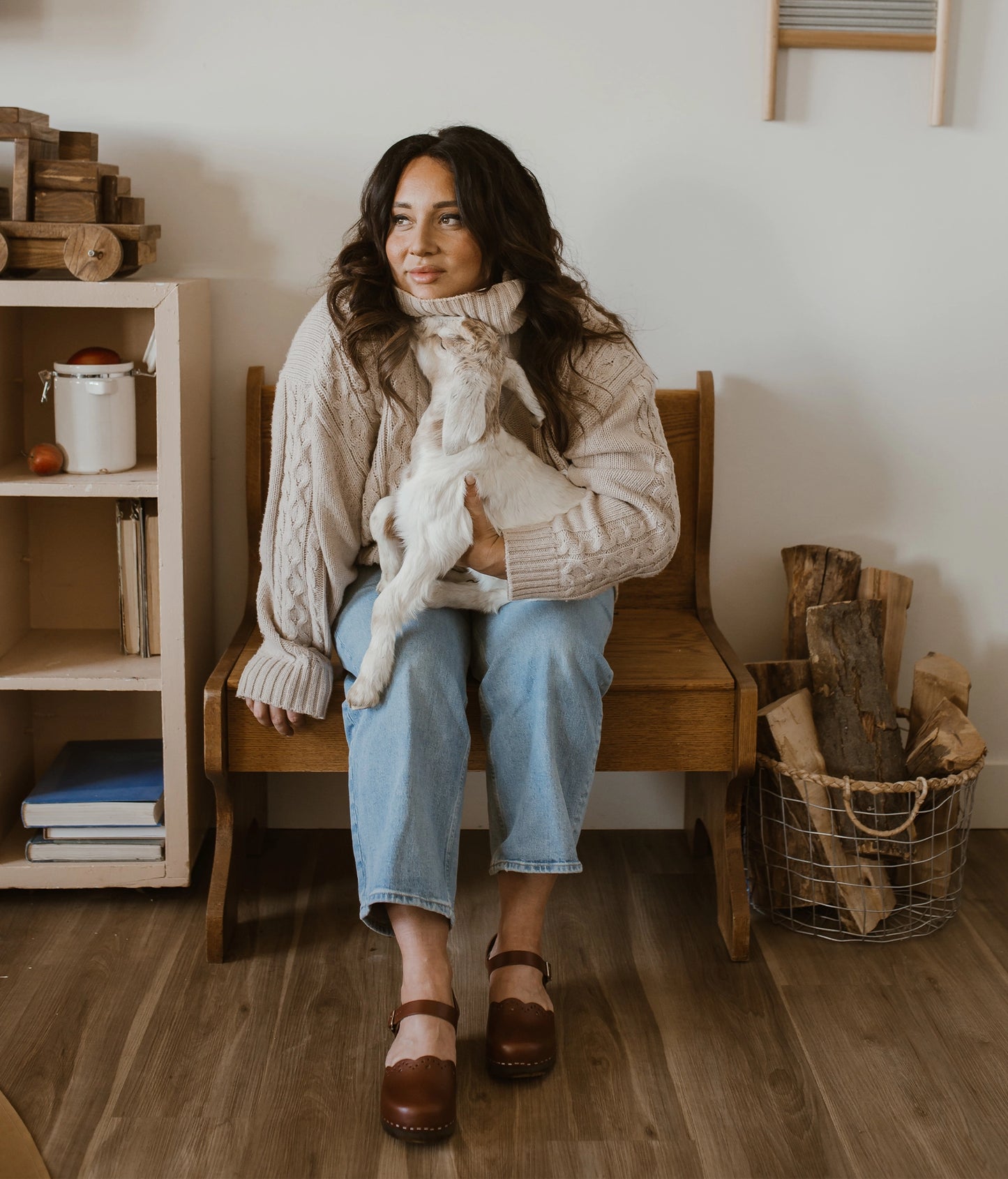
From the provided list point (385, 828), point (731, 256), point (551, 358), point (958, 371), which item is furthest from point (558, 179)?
point (385, 828)

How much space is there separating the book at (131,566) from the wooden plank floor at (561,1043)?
1.73 feet

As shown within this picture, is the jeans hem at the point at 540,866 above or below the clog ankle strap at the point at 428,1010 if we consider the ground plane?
above

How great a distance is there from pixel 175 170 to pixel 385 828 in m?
1.40

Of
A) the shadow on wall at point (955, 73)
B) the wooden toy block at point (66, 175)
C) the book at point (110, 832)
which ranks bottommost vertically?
the book at point (110, 832)

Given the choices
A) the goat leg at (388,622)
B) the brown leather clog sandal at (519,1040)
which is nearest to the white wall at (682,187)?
the goat leg at (388,622)

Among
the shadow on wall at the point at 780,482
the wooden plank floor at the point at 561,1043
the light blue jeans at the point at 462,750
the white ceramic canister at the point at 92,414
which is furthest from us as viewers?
the shadow on wall at the point at 780,482

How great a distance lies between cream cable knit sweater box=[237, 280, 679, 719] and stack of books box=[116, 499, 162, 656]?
0.33 meters

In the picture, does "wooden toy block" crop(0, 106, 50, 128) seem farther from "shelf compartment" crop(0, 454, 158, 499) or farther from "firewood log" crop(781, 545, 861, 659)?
"firewood log" crop(781, 545, 861, 659)

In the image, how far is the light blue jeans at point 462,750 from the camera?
1667 millimetres

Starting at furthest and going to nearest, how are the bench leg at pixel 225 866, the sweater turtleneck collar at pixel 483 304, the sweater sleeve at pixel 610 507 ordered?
the bench leg at pixel 225 866
the sweater turtleneck collar at pixel 483 304
the sweater sleeve at pixel 610 507

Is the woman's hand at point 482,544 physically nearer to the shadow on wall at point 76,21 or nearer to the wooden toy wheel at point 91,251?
the wooden toy wheel at point 91,251

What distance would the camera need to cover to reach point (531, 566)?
1768 mm

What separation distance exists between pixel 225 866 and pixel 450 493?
0.81 meters

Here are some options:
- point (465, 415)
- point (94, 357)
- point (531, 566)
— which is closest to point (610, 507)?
point (531, 566)
